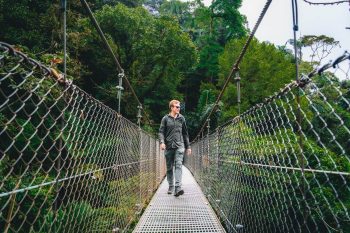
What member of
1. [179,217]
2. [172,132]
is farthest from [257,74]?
[179,217]

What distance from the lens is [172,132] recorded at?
3.63 metres

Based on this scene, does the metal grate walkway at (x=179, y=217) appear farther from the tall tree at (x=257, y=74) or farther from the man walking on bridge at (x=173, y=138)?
the tall tree at (x=257, y=74)

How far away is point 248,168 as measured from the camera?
210cm

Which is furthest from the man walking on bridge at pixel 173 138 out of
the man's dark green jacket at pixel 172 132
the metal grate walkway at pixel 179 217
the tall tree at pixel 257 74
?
the tall tree at pixel 257 74

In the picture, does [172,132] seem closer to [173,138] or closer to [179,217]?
[173,138]

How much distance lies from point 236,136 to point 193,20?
92.1 feet

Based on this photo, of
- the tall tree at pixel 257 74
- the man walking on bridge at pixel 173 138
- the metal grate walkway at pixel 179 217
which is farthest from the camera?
the tall tree at pixel 257 74

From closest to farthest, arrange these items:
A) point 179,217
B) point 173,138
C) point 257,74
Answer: point 179,217 < point 173,138 < point 257,74

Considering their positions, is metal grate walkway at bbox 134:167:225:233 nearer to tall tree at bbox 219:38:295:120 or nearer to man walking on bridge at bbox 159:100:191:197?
man walking on bridge at bbox 159:100:191:197

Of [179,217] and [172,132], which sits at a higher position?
[172,132]

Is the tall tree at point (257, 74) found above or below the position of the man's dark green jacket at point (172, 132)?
above

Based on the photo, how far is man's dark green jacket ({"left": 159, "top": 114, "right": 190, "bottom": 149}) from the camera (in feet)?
11.8

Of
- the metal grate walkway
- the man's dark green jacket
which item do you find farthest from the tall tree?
the metal grate walkway

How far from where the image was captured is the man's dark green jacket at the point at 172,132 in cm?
360
